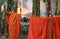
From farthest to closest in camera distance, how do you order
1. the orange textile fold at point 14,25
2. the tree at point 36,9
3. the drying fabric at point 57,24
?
the orange textile fold at point 14,25 < the tree at point 36,9 < the drying fabric at point 57,24

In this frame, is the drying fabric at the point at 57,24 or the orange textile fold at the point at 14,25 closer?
the drying fabric at the point at 57,24

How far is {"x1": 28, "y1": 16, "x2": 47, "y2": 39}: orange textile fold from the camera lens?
6.09 ft

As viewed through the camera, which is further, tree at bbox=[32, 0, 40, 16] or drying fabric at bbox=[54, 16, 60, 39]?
tree at bbox=[32, 0, 40, 16]

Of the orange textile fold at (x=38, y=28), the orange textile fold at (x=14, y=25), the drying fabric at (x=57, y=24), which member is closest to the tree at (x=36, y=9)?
the orange textile fold at (x=38, y=28)

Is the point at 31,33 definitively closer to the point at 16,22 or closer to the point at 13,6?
the point at 16,22

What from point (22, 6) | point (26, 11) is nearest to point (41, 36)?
point (26, 11)

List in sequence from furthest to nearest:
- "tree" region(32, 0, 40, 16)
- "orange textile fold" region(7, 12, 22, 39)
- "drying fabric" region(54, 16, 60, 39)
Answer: "orange textile fold" region(7, 12, 22, 39)
"tree" region(32, 0, 40, 16)
"drying fabric" region(54, 16, 60, 39)

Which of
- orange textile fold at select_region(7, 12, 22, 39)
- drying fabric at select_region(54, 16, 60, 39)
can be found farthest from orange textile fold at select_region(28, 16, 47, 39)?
orange textile fold at select_region(7, 12, 22, 39)

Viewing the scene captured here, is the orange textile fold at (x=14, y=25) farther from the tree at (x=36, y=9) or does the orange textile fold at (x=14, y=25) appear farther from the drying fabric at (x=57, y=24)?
the drying fabric at (x=57, y=24)

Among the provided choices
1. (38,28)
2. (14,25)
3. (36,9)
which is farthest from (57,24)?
(14,25)

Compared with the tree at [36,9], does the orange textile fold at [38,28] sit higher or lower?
lower

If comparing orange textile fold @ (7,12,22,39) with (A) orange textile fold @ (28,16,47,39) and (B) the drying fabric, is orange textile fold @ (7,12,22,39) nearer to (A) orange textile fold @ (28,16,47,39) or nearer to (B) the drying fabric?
(A) orange textile fold @ (28,16,47,39)

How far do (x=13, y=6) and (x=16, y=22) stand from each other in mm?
593

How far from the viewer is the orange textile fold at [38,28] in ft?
6.09
